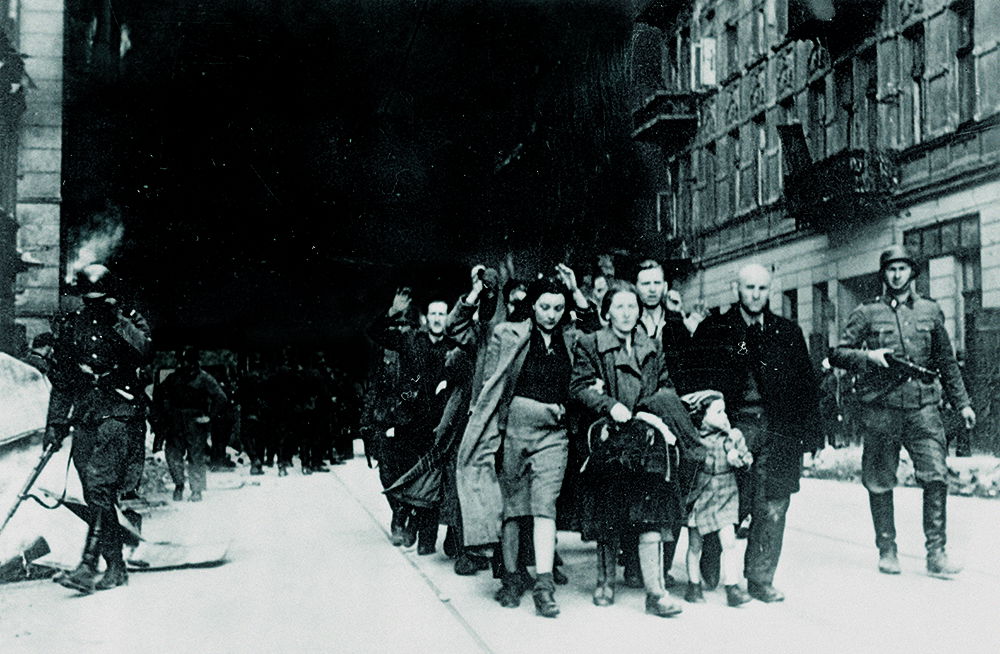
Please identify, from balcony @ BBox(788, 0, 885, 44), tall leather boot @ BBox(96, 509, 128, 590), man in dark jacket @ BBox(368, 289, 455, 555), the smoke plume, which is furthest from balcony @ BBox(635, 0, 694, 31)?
tall leather boot @ BBox(96, 509, 128, 590)

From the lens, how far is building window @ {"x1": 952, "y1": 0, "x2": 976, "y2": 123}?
16.2 meters

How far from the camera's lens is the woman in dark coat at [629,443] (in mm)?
6277

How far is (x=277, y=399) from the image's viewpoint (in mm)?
20469

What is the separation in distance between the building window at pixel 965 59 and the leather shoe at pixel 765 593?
38.4 ft

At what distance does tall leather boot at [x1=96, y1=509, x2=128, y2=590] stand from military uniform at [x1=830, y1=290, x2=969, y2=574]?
5.00 m

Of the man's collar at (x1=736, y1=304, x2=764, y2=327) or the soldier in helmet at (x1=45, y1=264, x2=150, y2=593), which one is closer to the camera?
the man's collar at (x1=736, y1=304, x2=764, y2=327)

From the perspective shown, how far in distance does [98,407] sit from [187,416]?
7.97 metres

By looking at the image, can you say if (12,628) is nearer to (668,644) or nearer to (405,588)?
(405,588)

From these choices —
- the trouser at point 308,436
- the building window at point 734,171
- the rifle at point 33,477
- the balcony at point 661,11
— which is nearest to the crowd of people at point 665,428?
the rifle at point 33,477

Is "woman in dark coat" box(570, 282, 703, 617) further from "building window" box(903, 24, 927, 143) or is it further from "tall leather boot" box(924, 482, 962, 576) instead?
"building window" box(903, 24, 927, 143)

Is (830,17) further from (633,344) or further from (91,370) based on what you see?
(91,370)

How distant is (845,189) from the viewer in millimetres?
19328

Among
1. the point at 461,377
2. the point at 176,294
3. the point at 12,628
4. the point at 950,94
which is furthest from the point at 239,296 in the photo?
the point at 12,628

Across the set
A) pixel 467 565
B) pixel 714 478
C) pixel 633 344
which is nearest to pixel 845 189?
pixel 467 565
